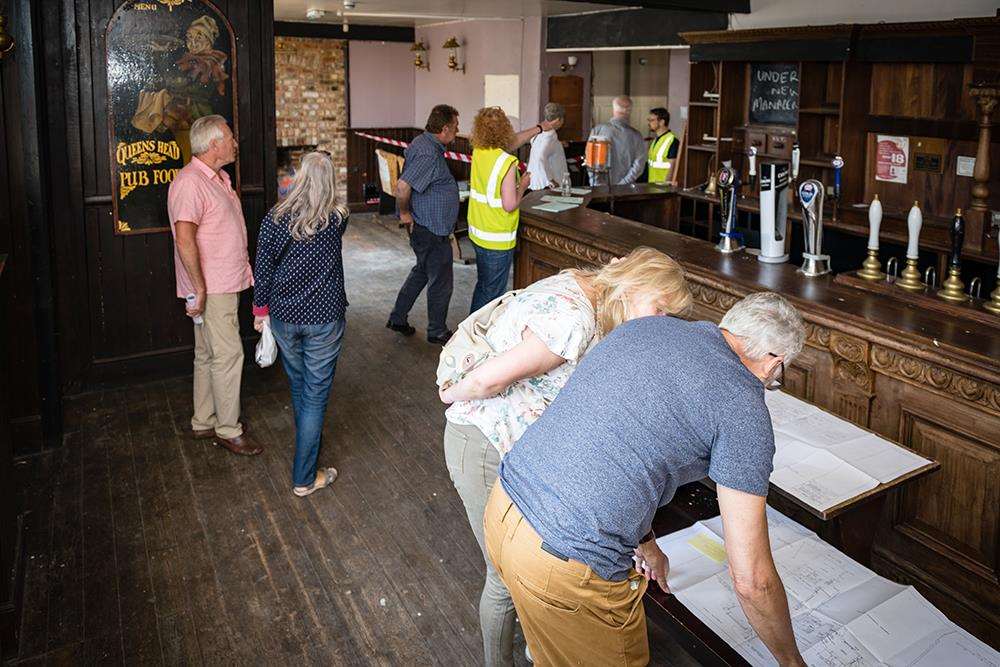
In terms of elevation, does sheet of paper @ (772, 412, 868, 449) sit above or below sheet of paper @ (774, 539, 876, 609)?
above

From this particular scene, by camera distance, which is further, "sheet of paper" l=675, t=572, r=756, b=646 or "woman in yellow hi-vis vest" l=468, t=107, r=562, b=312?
"woman in yellow hi-vis vest" l=468, t=107, r=562, b=312

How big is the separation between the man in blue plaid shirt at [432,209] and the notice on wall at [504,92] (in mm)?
4956

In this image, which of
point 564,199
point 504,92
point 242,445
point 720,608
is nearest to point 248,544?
point 242,445

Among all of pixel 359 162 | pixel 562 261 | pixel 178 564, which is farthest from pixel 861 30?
pixel 359 162

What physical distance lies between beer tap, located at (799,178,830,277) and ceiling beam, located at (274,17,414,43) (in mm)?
9551

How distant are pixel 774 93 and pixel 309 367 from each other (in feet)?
17.1

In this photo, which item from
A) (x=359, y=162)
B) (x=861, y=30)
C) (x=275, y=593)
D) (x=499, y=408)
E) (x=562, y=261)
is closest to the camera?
(x=499, y=408)

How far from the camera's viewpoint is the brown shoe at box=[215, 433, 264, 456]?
442 centimetres

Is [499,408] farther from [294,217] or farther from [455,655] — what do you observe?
[294,217]

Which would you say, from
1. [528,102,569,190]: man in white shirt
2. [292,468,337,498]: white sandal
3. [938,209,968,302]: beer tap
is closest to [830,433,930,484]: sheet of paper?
[938,209,968,302]: beer tap

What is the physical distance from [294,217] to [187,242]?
771 millimetres

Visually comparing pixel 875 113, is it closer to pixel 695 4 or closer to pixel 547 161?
pixel 695 4

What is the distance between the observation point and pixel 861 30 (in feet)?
20.2

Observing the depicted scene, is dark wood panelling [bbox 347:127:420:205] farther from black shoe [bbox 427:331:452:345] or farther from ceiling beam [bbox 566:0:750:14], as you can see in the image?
black shoe [bbox 427:331:452:345]
